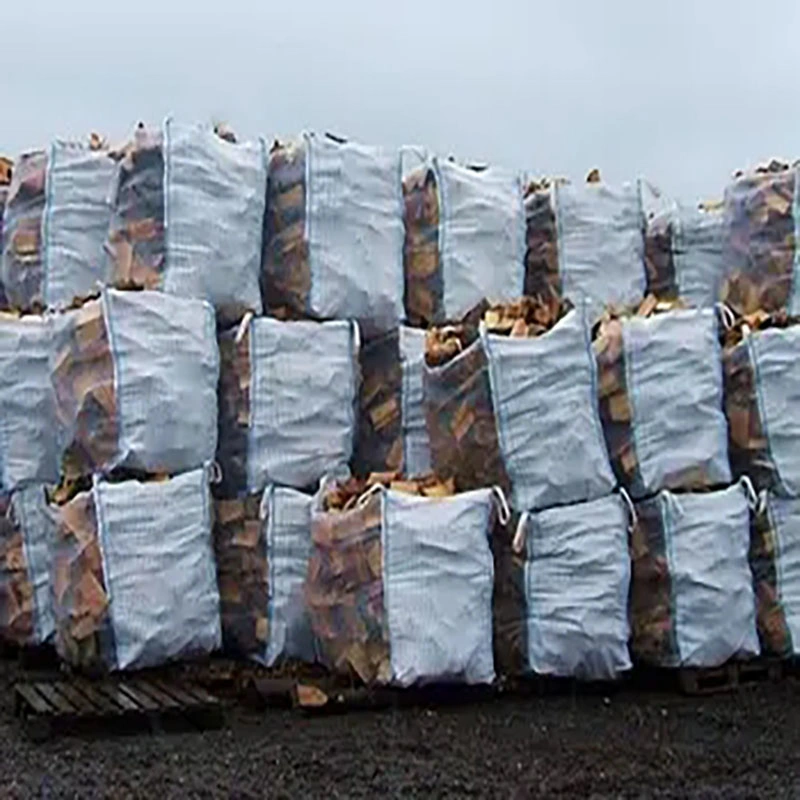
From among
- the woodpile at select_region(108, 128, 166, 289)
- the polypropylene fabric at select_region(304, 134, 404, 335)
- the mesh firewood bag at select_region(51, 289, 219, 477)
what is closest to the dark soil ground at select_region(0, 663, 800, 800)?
the mesh firewood bag at select_region(51, 289, 219, 477)

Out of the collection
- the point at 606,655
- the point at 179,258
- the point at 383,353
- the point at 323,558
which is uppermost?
the point at 179,258

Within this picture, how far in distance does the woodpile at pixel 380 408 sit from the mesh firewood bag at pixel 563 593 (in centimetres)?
88

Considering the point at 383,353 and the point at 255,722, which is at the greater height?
the point at 383,353

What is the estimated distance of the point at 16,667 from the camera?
25.2 ft

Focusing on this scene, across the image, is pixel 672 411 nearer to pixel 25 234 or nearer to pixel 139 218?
pixel 139 218

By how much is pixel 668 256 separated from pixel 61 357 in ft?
10.7

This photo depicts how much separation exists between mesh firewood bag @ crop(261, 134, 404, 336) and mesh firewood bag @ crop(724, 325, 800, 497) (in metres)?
1.65

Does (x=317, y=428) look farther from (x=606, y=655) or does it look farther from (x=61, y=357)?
(x=606, y=655)

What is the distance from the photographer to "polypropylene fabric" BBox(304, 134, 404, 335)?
23.9 feet

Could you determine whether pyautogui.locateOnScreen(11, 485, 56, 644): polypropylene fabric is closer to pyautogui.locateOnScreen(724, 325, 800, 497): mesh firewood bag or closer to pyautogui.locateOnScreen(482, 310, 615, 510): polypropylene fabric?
pyautogui.locateOnScreen(482, 310, 615, 510): polypropylene fabric

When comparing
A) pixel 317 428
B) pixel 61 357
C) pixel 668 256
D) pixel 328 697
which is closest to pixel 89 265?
pixel 61 357

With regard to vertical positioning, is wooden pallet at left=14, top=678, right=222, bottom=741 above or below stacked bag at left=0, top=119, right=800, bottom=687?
below

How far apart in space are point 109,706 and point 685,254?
3.90 metres

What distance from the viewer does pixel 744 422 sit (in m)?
7.29
